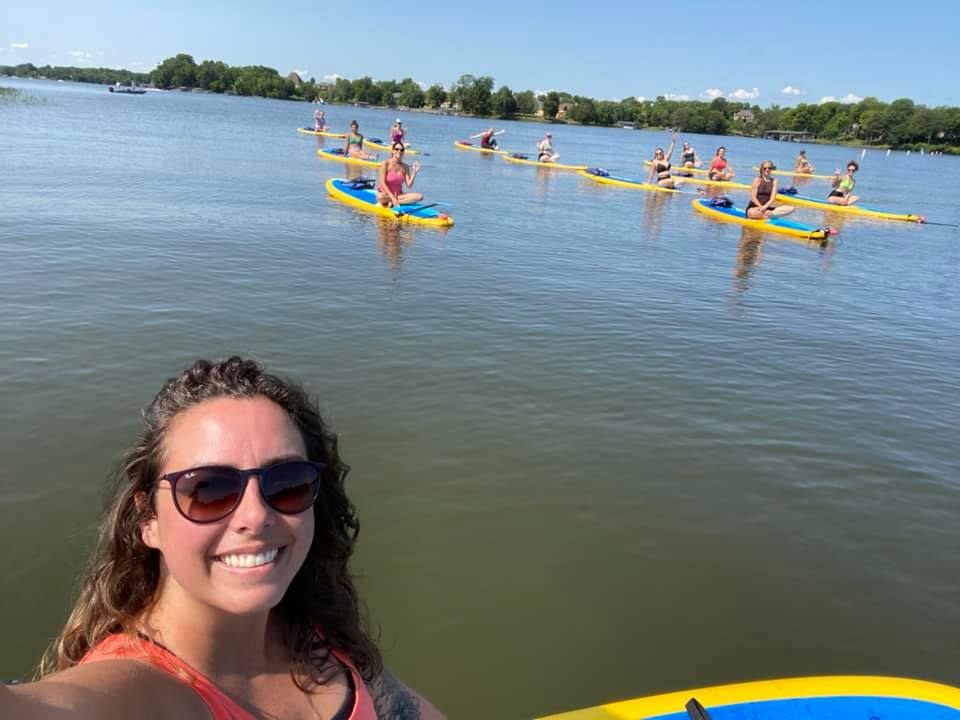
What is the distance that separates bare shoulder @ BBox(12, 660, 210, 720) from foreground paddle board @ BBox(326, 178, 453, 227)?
1524 cm

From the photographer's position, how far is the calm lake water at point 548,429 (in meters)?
4.43

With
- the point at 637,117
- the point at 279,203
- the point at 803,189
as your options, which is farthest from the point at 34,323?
the point at 637,117

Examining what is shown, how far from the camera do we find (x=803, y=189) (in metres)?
33.2

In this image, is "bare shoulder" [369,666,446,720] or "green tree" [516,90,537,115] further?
"green tree" [516,90,537,115]

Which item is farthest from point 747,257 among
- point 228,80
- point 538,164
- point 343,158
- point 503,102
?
point 228,80

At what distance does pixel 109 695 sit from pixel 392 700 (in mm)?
994

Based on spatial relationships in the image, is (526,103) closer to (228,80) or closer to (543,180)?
(228,80)

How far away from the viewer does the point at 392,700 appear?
88.5 inches

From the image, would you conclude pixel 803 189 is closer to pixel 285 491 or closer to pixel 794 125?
pixel 285 491

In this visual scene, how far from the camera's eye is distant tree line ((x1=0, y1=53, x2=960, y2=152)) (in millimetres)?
104500

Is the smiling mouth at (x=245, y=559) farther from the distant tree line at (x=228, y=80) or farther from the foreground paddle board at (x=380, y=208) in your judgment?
the distant tree line at (x=228, y=80)

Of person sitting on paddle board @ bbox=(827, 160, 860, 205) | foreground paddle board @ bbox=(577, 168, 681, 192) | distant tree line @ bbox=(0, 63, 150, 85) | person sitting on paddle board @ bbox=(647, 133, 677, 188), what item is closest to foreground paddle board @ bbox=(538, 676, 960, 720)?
person sitting on paddle board @ bbox=(827, 160, 860, 205)

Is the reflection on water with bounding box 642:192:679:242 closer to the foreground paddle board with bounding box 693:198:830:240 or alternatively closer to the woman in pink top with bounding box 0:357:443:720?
the foreground paddle board with bounding box 693:198:830:240

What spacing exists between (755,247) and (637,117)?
412 feet
